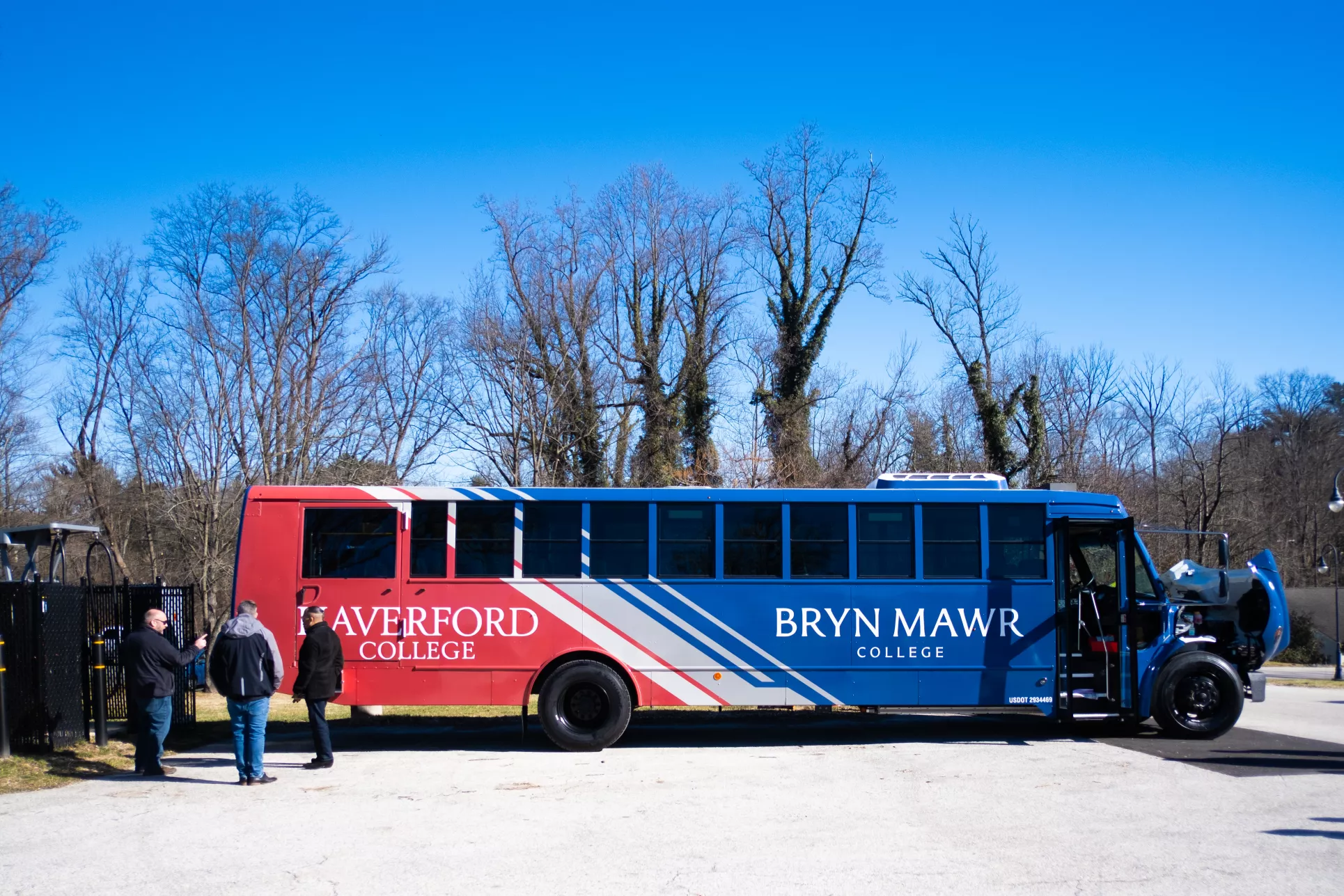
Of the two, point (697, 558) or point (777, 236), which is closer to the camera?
point (697, 558)

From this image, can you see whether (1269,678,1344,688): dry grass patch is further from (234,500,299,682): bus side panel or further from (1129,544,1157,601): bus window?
(234,500,299,682): bus side panel

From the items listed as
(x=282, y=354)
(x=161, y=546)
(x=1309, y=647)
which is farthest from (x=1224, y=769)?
(x=1309, y=647)

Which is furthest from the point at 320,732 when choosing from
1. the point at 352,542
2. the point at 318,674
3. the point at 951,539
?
the point at 951,539

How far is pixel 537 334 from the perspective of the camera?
32.8 meters

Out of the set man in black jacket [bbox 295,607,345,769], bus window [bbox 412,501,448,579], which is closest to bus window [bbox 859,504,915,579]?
bus window [bbox 412,501,448,579]

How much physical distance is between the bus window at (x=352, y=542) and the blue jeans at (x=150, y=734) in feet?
7.51

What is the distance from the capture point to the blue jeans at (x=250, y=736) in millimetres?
10094

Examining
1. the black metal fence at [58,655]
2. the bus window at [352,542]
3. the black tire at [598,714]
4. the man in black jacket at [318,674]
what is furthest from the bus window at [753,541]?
the black metal fence at [58,655]

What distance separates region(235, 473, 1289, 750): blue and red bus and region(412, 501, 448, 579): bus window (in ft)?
0.08

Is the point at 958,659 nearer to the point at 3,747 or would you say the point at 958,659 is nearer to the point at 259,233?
the point at 3,747

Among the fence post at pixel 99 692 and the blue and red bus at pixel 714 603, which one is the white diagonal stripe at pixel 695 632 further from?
the fence post at pixel 99 692

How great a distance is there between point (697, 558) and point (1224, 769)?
19.5 ft

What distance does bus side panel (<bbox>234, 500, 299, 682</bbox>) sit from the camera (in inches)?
470

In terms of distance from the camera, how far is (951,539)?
40.4 feet
